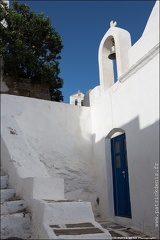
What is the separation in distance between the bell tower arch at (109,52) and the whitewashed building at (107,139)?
0.03 meters

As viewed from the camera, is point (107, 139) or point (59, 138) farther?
point (59, 138)

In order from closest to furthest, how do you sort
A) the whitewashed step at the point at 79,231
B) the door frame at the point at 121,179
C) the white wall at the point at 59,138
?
the whitewashed step at the point at 79,231
the door frame at the point at 121,179
the white wall at the point at 59,138

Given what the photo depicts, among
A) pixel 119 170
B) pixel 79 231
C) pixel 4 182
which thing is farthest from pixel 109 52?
pixel 79 231

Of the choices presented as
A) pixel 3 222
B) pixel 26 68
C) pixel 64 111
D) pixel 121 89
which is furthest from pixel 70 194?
pixel 26 68

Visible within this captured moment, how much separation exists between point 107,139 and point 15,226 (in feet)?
11.8

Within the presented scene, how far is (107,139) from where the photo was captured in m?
6.09

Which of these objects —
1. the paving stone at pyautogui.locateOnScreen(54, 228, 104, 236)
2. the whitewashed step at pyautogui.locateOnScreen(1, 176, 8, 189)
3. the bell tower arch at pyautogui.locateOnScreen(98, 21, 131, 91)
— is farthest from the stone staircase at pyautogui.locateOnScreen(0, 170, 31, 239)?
the bell tower arch at pyautogui.locateOnScreen(98, 21, 131, 91)

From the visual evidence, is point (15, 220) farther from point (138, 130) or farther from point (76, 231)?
point (138, 130)

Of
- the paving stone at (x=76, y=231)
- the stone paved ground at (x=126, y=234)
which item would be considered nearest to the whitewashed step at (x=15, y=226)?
the paving stone at (x=76, y=231)

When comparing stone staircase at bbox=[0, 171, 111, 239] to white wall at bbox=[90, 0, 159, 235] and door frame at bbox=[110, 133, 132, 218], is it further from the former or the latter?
door frame at bbox=[110, 133, 132, 218]

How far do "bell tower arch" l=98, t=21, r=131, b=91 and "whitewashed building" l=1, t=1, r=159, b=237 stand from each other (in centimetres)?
3

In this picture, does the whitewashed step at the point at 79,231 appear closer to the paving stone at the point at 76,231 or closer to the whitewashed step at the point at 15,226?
the paving stone at the point at 76,231

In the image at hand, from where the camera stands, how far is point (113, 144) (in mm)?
5965

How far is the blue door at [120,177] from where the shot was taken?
17.0ft
